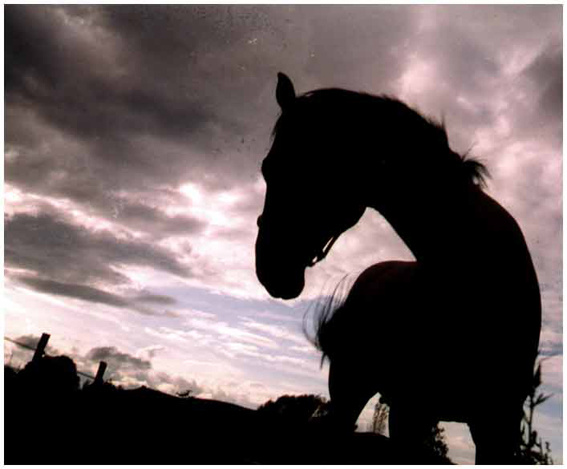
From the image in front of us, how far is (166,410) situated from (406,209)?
2334mm

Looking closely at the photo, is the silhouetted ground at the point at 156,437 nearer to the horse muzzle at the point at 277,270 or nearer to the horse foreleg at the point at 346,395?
the horse foreleg at the point at 346,395

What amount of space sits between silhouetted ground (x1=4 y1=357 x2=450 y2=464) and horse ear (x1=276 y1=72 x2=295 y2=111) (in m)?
2.22

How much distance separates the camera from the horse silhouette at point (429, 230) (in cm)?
251

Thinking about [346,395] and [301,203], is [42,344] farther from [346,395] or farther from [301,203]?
[301,203]

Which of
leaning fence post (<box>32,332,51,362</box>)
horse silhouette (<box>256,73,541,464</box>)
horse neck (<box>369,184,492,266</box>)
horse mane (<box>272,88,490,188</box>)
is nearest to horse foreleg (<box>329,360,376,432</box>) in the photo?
horse silhouette (<box>256,73,541,464</box>)

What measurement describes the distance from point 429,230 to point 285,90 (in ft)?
4.15

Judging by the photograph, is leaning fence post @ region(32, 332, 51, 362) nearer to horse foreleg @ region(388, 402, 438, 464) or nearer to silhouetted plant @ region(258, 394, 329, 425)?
silhouetted plant @ region(258, 394, 329, 425)

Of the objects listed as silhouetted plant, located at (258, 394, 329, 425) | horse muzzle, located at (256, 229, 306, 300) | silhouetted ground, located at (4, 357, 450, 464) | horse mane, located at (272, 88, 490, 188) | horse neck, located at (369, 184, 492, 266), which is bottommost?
silhouetted plant, located at (258, 394, 329, 425)

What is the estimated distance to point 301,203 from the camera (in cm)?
247

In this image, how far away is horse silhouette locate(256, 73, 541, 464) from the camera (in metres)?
2.51

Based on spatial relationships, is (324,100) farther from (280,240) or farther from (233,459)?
(233,459)

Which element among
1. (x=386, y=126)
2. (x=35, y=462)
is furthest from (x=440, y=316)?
(x=35, y=462)

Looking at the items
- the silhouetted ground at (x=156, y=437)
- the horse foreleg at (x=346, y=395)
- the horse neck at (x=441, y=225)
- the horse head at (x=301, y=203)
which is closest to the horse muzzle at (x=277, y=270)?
the horse head at (x=301, y=203)

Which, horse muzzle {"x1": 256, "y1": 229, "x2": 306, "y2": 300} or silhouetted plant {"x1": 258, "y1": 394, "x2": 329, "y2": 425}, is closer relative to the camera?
horse muzzle {"x1": 256, "y1": 229, "x2": 306, "y2": 300}
